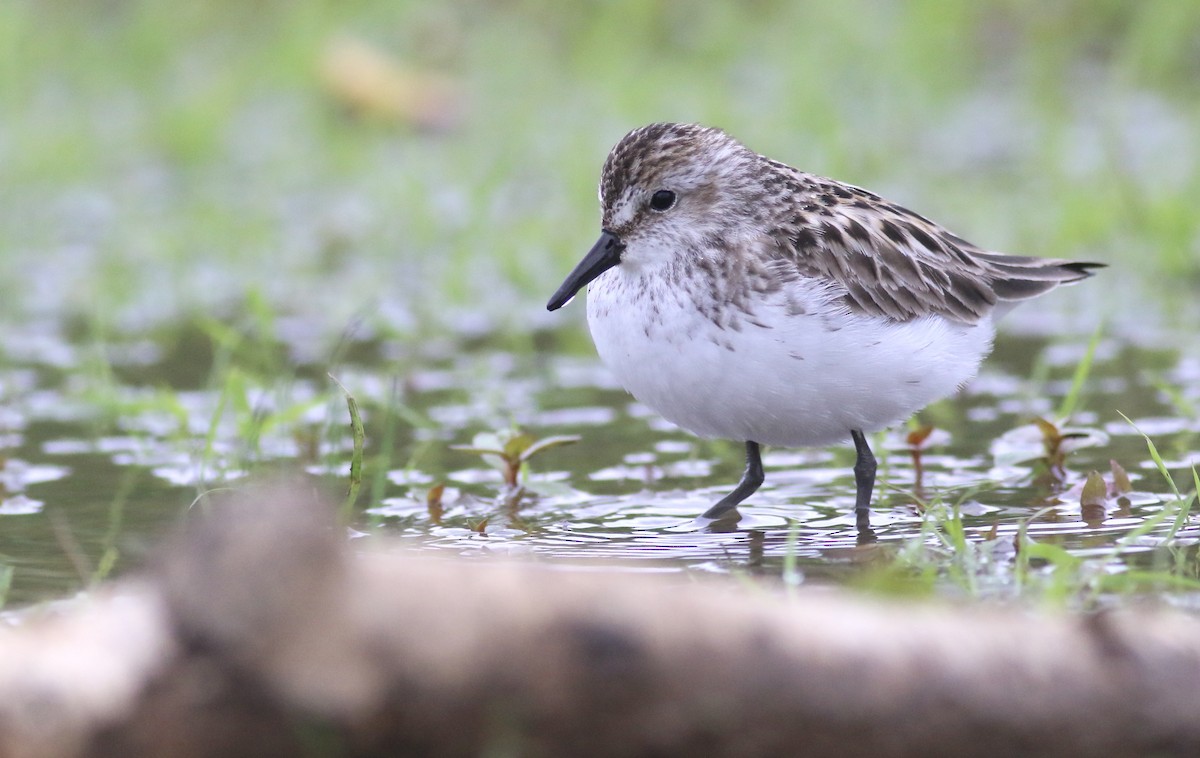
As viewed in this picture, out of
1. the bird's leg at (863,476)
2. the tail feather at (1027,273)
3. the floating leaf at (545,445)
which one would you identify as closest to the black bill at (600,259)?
the floating leaf at (545,445)

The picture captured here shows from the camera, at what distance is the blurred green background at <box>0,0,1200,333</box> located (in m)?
9.40

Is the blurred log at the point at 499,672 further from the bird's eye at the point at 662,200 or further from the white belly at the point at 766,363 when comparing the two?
the bird's eye at the point at 662,200

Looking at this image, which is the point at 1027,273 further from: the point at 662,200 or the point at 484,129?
the point at 484,129

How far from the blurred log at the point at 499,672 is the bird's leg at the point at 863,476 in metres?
2.44

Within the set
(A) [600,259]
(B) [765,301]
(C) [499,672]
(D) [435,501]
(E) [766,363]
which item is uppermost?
(A) [600,259]

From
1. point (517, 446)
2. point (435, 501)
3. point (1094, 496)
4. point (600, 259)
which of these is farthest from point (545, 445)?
Answer: point (1094, 496)

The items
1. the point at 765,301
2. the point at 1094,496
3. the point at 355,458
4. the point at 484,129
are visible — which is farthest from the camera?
the point at 484,129

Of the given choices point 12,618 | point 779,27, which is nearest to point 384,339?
point 12,618

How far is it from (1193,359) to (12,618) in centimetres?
521

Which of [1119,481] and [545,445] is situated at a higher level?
[545,445]

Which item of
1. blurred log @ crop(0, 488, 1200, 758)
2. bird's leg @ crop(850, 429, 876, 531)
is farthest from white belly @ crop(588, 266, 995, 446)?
blurred log @ crop(0, 488, 1200, 758)

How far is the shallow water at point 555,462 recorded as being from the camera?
481 centimetres

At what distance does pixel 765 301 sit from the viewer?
4.87 meters

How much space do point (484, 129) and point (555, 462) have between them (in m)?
6.75
